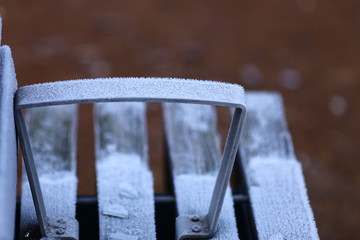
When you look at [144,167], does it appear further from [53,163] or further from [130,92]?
[130,92]

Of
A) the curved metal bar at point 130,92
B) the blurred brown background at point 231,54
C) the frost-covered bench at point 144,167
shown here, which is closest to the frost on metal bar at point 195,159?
the frost-covered bench at point 144,167

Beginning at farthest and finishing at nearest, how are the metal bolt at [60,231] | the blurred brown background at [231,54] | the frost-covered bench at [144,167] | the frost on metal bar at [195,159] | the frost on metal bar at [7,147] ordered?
the blurred brown background at [231,54]
the frost on metal bar at [195,159]
the metal bolt at [60,231]
the frost-covered bench at [144,167]
the frost on metal bar at [7,147]

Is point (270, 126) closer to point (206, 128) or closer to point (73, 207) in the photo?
point (206, 128)

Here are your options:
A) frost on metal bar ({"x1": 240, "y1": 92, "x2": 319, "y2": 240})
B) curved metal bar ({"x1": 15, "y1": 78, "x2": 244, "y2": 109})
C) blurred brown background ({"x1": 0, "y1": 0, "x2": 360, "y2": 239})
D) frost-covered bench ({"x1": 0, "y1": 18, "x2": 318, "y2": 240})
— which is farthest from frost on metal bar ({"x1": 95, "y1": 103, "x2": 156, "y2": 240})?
blurred brown background ({"x1": 0, "y1": 0, "x2": 360, "y2": 239})

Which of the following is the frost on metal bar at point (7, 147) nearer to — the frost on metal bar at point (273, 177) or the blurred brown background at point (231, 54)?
the frost on metal bar at point (273, 177)

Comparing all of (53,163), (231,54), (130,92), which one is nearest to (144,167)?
(53,163)

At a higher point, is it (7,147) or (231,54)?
(231,54)

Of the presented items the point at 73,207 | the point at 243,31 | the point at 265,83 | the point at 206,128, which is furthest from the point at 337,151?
the point at 73,207

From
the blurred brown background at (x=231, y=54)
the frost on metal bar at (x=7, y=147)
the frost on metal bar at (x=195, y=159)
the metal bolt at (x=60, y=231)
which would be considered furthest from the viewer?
the blurred brown background at (x=231, y=54)
